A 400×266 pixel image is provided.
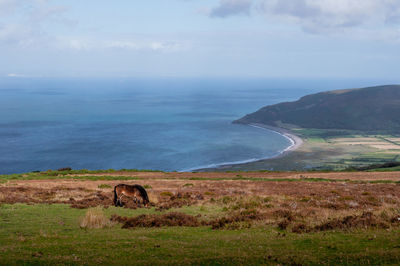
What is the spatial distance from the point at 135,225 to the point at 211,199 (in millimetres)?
8083

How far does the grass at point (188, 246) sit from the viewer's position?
8.67 meters

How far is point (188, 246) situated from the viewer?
33.0ft

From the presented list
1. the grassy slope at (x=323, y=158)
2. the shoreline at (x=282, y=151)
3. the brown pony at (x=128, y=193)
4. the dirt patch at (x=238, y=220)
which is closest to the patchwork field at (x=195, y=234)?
the dirt patch at (x=238, y=220)

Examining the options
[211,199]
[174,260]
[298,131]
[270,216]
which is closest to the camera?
[174,260]

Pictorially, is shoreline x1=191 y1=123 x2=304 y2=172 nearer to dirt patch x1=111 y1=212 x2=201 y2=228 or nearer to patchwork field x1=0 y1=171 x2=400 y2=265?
patchwork field x1=0 y1=171 x2=400 y2=265

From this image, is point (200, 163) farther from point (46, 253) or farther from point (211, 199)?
point (46, 253)

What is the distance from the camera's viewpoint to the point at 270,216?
50.3ft

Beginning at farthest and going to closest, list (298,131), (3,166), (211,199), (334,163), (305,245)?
1. (298,131)
2. (334,163)
3. (3,166)
4. (211,199)
5. (305,245)

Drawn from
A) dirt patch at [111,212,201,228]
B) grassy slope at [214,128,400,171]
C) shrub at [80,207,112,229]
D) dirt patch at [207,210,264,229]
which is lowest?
grassy slope at [214,128,400,171]

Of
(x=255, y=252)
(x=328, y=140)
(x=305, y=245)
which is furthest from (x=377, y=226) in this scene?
(x=328, y=140)

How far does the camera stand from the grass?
8670 millimetres

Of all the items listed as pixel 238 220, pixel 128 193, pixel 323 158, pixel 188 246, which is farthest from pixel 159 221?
pixel 323 158

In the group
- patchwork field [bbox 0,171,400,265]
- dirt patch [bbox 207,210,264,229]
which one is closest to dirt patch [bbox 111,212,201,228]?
patchwork field [bbox 0,171,400,265]

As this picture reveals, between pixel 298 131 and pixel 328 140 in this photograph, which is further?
pixel 298 131
